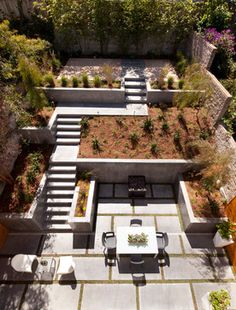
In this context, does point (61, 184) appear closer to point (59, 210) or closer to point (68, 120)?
point (59, 210)

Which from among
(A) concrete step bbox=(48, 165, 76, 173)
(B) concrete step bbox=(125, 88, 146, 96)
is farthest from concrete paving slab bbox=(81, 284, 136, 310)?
(B) concrete step bbox=(125, 88, 146, 96)

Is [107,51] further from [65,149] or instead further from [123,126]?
[65,149]

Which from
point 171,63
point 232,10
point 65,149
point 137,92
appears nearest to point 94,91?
point 137,92

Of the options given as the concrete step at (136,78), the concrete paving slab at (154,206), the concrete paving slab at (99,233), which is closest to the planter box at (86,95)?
the concrete step at (136,78)

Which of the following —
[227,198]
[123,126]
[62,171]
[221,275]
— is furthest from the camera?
[123,126]

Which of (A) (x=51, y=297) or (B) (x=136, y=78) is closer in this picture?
(A) (x=51, y=297)

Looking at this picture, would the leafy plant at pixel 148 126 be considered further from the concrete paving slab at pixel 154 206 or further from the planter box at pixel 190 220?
the concrete paving slab at pixel 154 206

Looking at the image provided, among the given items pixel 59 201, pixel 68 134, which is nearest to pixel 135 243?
pixel 59 201
